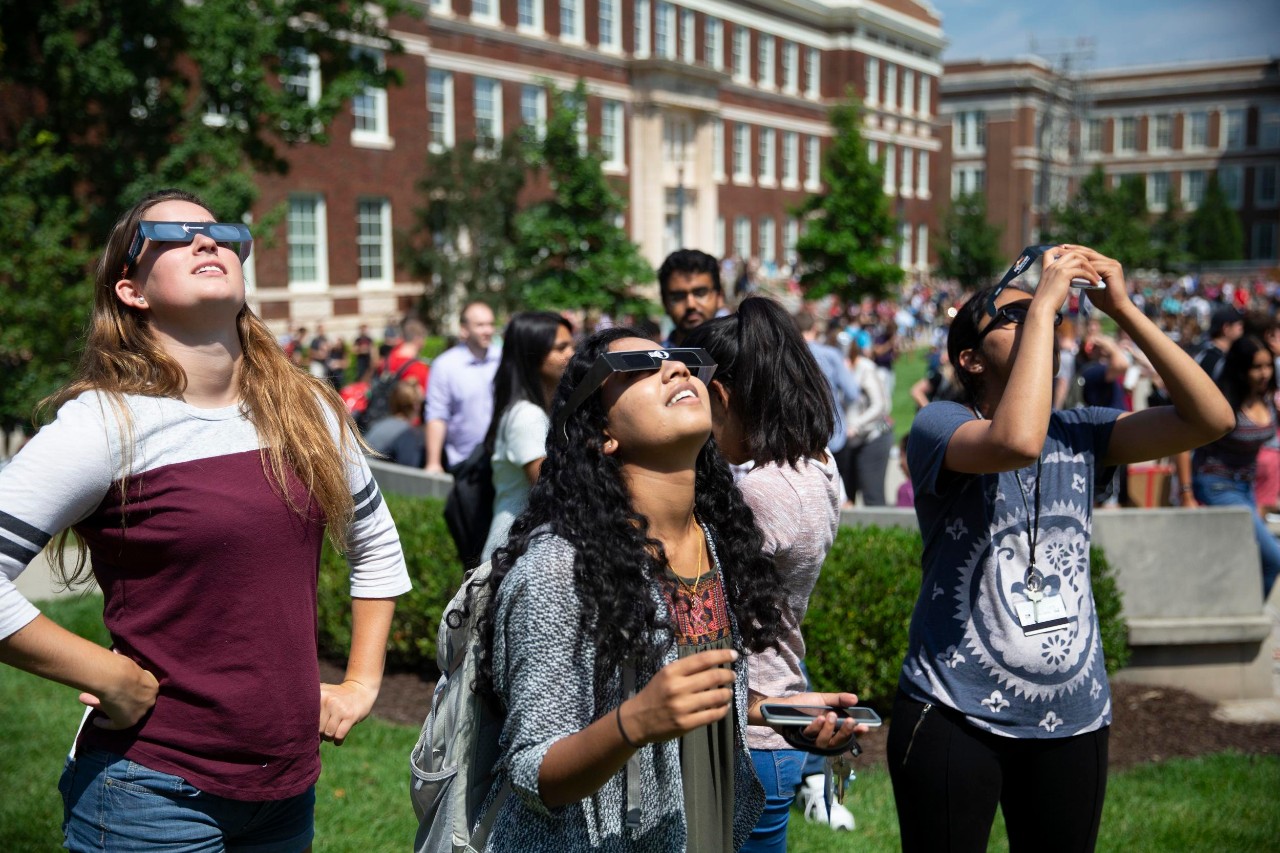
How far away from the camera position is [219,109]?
2036cm

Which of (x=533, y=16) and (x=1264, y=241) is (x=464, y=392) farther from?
(x=1264, y=241)

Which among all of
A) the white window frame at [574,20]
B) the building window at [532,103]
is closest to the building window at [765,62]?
the white window frame at [574,20]

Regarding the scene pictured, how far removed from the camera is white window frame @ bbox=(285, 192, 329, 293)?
32.5 meters

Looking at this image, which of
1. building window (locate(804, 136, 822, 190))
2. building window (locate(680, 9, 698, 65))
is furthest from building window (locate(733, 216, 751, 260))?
building window (locate(680, 9, 698, 65))

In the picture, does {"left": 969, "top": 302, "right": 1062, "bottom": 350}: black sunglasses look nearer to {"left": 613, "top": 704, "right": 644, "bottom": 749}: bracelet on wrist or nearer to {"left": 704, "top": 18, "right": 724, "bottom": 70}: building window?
{"left": 613, "top": 704, "right": 644, "bottom": 749}: bracelet on wrist

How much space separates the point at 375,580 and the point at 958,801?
1556mm

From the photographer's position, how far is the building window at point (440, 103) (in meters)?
37.0

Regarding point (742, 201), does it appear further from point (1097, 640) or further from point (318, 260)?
point (1097, 640)

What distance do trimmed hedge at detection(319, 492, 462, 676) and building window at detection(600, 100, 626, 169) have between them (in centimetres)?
3906

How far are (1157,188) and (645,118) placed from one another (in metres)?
60.0

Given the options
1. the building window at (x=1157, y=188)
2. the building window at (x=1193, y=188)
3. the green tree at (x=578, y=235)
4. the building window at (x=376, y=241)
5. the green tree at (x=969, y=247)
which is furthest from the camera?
→ the building window at (x=1157, y=188)

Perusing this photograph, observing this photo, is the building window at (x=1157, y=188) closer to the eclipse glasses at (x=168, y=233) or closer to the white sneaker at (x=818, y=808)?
the white sneaker at (x=818, y=808)

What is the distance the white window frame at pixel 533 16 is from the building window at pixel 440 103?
4528 mm

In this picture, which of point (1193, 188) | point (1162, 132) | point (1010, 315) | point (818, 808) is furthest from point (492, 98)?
point (1193, 188)
